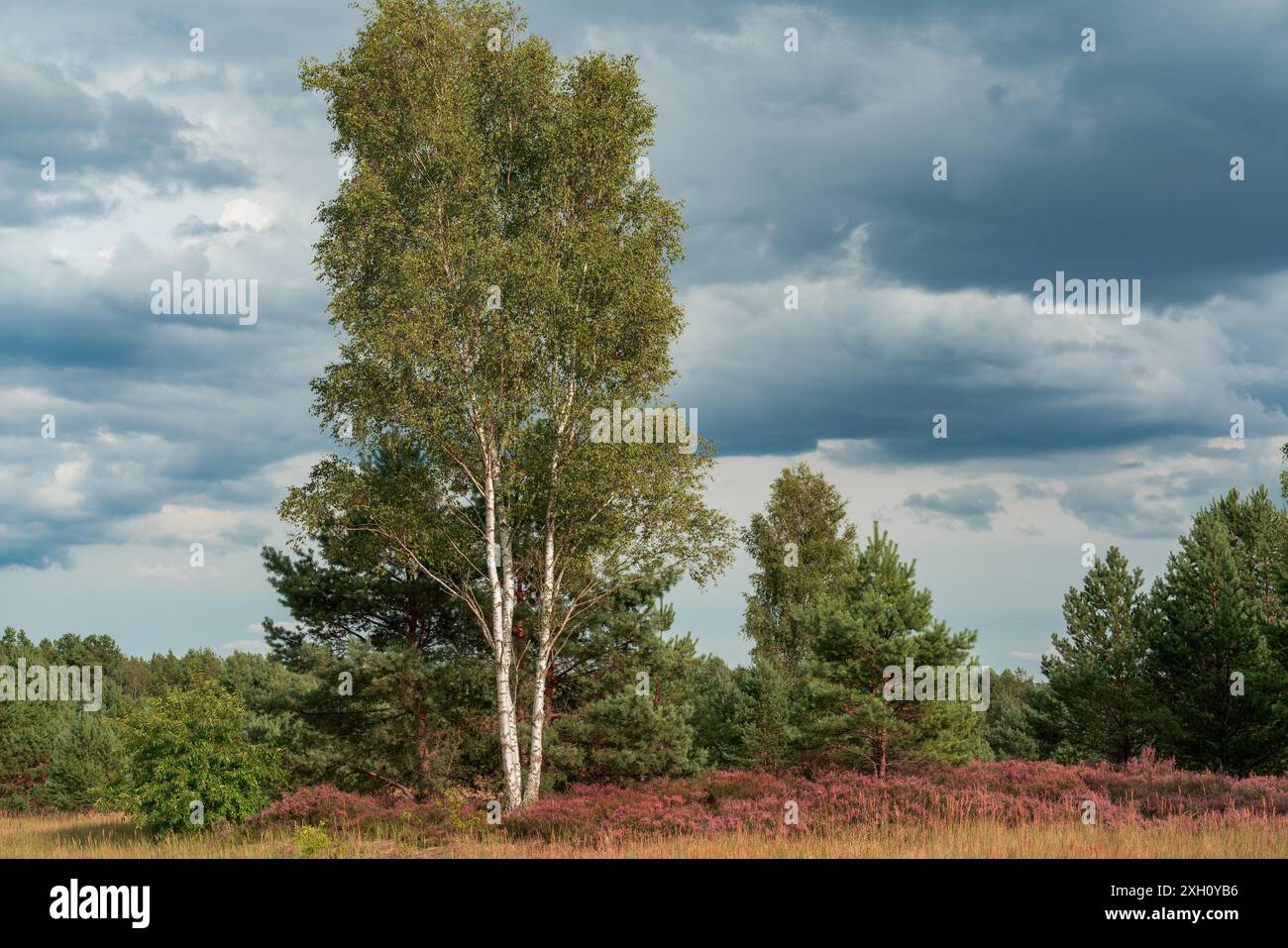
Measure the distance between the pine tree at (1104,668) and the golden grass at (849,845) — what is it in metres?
19.5

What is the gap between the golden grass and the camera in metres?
14.2

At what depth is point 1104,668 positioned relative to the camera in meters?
35.7

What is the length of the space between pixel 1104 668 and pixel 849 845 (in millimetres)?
24320

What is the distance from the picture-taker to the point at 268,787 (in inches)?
997

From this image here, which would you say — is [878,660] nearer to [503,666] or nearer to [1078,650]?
[503,666]

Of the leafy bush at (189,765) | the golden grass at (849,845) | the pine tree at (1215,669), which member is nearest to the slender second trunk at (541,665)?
the golden grass at (849,845)

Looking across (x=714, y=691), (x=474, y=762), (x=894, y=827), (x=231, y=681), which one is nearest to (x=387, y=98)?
(x=474, y=762)

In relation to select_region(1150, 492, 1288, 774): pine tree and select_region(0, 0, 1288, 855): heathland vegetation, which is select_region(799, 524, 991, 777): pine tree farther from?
select_region(1150, 492, 1288, 774): pine tree

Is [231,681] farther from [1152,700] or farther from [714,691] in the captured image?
[1152,700]

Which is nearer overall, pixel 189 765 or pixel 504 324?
pixel 189 765

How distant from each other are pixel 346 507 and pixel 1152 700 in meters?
26.8

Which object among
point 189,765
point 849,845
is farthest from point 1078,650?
point 189,765

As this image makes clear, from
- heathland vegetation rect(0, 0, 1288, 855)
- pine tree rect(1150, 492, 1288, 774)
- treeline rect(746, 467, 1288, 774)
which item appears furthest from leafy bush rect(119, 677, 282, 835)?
pine tree rect(1150, 492, 1288, 774)
